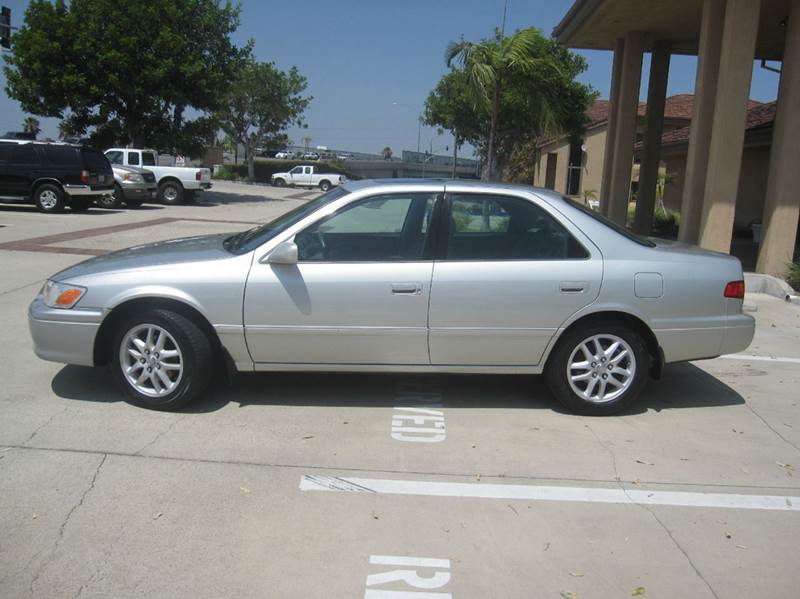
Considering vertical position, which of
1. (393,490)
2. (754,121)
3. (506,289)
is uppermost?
(754,121)

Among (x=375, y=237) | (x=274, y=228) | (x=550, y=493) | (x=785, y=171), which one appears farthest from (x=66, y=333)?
(x=785, y=171)

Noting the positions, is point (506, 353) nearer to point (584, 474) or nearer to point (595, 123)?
point (584, 474)

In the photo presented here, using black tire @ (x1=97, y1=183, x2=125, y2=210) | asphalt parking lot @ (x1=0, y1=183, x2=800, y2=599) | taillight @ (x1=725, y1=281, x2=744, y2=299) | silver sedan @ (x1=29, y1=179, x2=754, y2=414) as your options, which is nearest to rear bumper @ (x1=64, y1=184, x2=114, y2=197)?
black tire @ (x1=97, y1=183, x2=125, y2=210)

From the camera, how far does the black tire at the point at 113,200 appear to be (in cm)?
2198

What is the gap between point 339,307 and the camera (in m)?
4.86

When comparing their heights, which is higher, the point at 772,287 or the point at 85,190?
the point at 85,190

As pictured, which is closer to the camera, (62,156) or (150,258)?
(150,258)

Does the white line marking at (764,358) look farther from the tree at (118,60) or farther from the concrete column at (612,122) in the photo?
the tree at (118,60)

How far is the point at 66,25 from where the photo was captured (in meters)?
24.3

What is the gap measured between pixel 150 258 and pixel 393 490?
96.5 inches

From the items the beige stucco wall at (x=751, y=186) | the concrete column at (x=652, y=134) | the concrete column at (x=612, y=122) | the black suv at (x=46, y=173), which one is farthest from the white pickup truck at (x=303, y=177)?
the concrete column at (x=652, y=134)

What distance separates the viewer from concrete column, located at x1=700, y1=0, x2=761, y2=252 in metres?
9.67

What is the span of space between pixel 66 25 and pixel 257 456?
80.8 feet

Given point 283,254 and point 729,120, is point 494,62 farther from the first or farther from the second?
point 283,254
